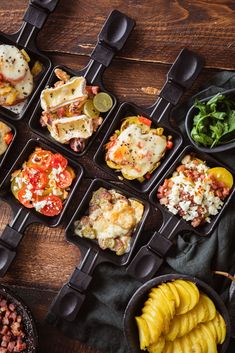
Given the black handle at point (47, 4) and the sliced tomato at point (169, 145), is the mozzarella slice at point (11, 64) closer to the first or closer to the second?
the black handle at point (47, 4)

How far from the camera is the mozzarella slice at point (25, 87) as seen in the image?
4145 millimetres

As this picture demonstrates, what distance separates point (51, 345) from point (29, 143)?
1408mm

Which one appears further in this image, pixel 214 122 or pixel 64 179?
pixel 64 179

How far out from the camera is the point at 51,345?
4344 mm

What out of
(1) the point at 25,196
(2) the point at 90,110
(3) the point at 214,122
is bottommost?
(1) the point at 25,196

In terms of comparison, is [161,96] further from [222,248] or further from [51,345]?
[51,345]

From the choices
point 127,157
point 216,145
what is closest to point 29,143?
point 127,157

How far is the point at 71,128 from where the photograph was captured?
4102 millimetres

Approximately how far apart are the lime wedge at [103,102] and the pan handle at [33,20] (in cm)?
54

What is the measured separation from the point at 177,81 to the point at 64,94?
2.44 feet

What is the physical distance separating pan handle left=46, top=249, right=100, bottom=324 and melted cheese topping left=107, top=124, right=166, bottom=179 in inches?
24.3

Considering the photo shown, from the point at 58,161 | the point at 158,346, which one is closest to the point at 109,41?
the point at 58,161

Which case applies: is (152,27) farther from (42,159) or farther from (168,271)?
(168,271)

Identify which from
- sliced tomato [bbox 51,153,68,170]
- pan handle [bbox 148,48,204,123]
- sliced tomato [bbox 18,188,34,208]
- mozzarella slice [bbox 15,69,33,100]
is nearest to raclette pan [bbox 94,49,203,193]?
pan handle [bbox 148,48,204,123]
